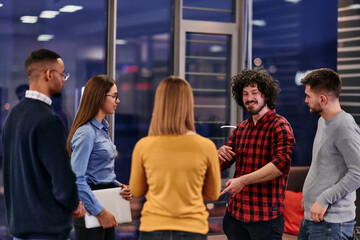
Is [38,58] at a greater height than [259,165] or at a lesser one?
greater

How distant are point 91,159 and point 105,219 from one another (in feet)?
1.17

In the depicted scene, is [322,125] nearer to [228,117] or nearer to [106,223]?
[106,223]

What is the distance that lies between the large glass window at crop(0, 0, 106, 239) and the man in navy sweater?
2.61 meters

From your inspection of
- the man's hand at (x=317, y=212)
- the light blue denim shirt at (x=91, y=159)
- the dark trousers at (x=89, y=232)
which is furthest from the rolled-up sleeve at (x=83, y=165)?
the man's hand at (x=317, y=212)

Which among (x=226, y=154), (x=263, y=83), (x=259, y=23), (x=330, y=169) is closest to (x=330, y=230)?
(x=330, y=169)

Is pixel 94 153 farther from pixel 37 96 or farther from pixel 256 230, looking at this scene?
pixel 256 230

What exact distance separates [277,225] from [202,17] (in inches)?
131

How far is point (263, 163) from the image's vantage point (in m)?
2.64

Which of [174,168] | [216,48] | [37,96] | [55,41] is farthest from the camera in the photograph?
[216,48]

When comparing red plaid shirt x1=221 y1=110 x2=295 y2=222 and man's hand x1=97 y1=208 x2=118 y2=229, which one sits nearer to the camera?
red plaid shirt x1=221 y1=110 x2=295 y2=222

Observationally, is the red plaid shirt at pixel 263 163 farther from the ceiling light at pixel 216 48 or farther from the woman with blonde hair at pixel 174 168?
the ceiling light at pixel 216 48

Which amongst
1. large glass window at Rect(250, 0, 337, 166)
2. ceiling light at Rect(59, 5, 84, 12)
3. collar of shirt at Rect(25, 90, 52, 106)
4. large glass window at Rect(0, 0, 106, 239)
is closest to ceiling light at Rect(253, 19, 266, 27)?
large glass window at Rect(250, 0, 337, 166)

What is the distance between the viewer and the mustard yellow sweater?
201cm

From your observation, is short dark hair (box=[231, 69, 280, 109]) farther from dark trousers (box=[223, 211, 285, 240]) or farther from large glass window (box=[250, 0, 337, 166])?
large glass window (box=[250, 0, 337, 166])
